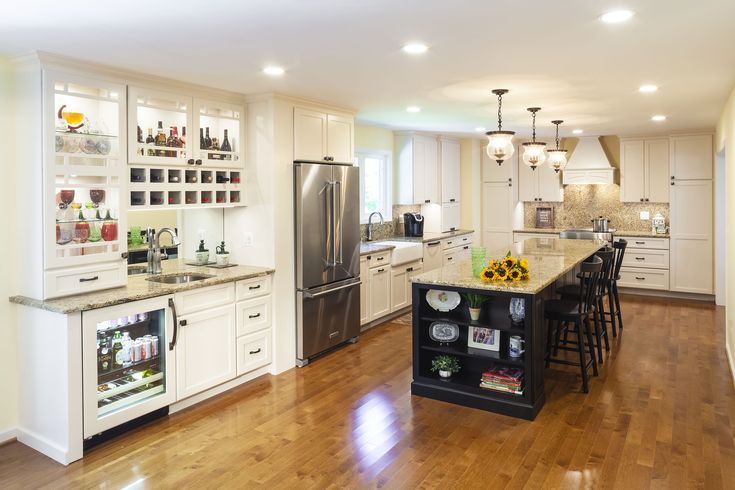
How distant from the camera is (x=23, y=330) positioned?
11.4 feet

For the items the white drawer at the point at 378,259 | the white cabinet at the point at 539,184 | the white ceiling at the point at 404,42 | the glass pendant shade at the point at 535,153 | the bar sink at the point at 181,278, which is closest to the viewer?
the white ceiling at the point at 404,42

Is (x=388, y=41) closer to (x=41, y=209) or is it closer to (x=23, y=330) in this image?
(x=41, y=209)

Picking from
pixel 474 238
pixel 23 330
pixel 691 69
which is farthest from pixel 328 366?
pixel 474 238

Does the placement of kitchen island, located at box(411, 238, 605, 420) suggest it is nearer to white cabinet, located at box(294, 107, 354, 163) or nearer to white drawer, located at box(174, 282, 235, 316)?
white drawer, located at box(174, 282, 235, 316)

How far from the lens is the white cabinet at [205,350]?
12.9 ft

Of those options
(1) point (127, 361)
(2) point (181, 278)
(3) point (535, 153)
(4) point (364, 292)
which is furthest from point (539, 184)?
(1) point (127, 361)

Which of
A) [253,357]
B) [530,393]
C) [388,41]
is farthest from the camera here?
[253,357]

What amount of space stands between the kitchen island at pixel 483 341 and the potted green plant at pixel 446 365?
0.12 ft

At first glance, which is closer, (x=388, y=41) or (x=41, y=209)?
(x=388, y=41)

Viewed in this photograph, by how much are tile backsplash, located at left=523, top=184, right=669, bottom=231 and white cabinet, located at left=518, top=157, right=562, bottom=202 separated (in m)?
0.31

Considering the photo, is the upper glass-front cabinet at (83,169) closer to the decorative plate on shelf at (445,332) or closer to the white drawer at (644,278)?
the decorative plate on shelf at (445,332)

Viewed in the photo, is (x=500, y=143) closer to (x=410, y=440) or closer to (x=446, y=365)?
(x=446, y=365)

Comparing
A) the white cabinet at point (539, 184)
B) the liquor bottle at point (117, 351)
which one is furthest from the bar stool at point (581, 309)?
the white cabinet at point (539, 184)

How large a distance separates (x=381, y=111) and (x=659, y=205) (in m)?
4.93
